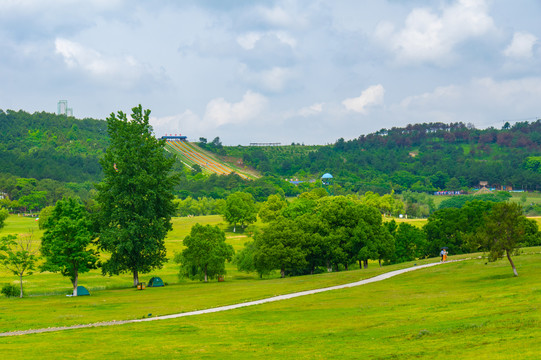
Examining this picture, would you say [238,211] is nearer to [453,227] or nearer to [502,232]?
[453,227]

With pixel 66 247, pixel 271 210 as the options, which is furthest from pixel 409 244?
pixel 66 247

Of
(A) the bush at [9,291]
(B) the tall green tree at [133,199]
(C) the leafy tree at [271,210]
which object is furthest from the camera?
(C) the leafy tree at [271,210]

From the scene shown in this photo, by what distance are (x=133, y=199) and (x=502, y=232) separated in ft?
126

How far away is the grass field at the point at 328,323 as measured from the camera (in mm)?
20719

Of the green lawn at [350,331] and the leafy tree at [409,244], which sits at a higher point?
the leafy tree at [409,244]

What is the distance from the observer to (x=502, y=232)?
39875 mm

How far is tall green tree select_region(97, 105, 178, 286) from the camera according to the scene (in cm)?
6067

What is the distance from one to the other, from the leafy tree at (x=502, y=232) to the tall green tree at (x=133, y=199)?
115 ft

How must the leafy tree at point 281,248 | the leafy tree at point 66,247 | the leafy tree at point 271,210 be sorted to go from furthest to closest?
the leafy tree at point 271,210, the leafy tree at point 281,248, the leafy tree at point 66,247

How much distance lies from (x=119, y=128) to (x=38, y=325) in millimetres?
34877

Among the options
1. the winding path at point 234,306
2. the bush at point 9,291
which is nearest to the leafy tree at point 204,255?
the bush at point 9,291

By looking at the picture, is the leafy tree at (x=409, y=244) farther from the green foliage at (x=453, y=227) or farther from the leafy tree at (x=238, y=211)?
the leafy tree at (x=238, y=211)

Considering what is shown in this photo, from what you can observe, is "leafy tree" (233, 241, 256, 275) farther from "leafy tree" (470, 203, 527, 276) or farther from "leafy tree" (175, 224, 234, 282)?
"leafy tree" (470, 203, 527, 276)

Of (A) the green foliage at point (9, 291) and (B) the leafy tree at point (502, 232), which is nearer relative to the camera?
(B) the leafy tree at point (502, 232)
